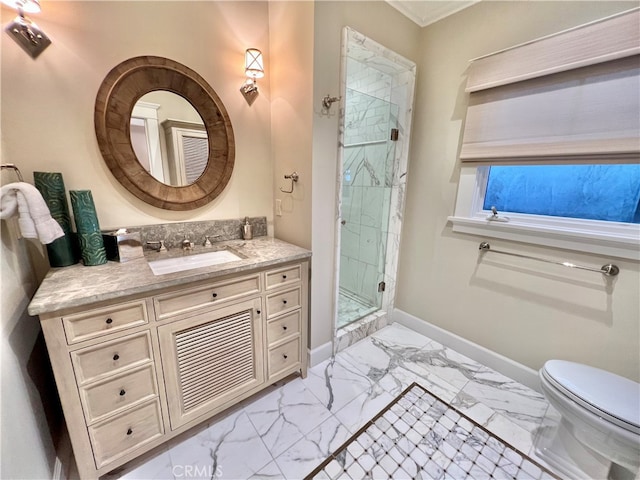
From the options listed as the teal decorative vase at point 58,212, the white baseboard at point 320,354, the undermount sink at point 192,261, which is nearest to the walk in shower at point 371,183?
the white baseboard at point 320,354

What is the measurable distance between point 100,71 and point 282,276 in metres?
1.41

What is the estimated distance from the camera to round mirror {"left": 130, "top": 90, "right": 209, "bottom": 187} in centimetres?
143

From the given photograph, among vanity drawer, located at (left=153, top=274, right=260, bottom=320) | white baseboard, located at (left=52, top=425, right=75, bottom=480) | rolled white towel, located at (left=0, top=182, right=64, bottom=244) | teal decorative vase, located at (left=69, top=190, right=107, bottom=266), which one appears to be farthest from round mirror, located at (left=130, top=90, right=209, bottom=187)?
white baseboard, located at (left=52, top=425, right=75, bottom=480)

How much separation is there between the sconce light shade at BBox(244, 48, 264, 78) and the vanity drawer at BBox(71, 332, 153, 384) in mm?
1588

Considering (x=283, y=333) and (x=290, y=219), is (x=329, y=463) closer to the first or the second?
(x=283, y=333)

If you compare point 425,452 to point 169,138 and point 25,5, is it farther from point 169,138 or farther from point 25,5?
point 25,5

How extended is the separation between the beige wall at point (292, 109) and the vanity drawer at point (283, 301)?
33cm

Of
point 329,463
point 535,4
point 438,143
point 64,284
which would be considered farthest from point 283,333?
point 535,4

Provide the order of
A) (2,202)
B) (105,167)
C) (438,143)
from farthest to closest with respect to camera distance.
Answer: (438,143), (105,167), (2,202)

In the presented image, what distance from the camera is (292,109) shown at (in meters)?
1.64

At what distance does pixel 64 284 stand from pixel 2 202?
0.36 meters

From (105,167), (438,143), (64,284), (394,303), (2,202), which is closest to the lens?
(2,202)

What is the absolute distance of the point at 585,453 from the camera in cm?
118

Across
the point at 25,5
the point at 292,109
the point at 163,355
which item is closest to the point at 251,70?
the point at 292,109
